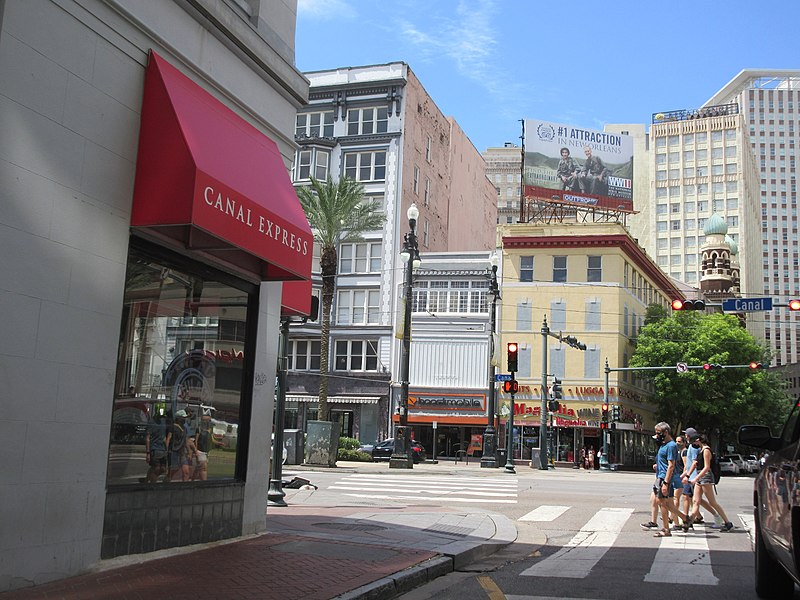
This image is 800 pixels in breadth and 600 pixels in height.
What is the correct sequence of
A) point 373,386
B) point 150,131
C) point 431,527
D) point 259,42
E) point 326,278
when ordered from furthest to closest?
point 373,386
point 326,278
point 431,527
point 259,42
point 150,131

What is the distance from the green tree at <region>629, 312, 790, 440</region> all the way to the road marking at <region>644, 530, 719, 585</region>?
144 feet

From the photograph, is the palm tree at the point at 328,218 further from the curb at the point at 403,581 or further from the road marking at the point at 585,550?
the curb at the point at 403,581

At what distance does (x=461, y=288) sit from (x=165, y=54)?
45.4 meters

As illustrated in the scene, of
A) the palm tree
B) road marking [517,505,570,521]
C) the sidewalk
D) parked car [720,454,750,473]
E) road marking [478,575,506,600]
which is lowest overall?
parked car [720,454,750,473]

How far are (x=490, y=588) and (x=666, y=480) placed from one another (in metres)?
5.64

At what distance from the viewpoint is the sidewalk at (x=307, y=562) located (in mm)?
6883

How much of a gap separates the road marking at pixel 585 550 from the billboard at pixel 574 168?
156ft

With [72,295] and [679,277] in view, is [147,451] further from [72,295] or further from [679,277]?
[679,277]

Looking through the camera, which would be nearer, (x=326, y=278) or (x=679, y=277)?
(x=326, y=278)

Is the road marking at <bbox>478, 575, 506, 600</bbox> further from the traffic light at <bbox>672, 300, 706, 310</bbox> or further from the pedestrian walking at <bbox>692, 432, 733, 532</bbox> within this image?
the traffic light at <bbox>672, 300, 706, 310</bbox>

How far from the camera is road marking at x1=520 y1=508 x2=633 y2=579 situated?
9.29 meters

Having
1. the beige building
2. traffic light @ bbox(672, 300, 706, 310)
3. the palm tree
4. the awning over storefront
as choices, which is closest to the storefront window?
traffic light @ bbox(672, 300, 706, 310)

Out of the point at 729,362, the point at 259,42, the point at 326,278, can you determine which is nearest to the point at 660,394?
the point at 729,362

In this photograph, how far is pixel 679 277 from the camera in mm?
126750
